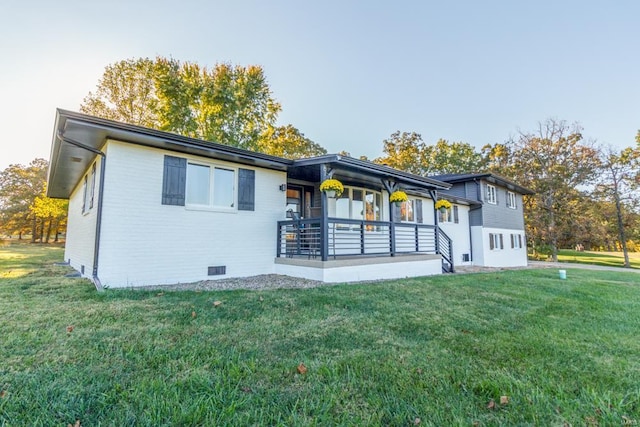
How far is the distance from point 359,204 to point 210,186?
5.83 m

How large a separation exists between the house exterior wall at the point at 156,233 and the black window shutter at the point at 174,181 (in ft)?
0.33

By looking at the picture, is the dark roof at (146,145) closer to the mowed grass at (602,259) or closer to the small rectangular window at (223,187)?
the small rectangular window at (223,187)

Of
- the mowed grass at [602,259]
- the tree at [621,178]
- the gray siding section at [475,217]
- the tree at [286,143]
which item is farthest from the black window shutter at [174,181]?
the tree at [621,178]

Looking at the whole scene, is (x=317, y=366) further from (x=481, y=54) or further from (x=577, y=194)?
(x=577, y=194)

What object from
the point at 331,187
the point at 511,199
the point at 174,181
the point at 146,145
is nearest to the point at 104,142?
the point at 146,145

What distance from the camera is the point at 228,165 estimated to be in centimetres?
745

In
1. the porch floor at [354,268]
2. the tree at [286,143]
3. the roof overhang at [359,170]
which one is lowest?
the porch floor at [354,268]

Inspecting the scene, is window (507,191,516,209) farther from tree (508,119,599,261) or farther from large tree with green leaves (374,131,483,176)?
large tree with green leaves (374,131,483,176)

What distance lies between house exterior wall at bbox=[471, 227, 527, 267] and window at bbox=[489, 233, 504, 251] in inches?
4.5

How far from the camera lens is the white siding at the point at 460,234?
48.1ft

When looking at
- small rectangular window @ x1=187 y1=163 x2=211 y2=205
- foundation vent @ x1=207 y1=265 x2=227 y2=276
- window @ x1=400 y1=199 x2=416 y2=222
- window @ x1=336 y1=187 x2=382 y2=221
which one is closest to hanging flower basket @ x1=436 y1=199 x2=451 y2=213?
window @ x1=400 y1=199 x2=416 y2=222

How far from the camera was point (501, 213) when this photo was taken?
17391 millimetres

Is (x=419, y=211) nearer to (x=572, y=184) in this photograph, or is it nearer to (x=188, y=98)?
(x=188, y=98)

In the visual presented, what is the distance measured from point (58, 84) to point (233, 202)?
24.0 feet
